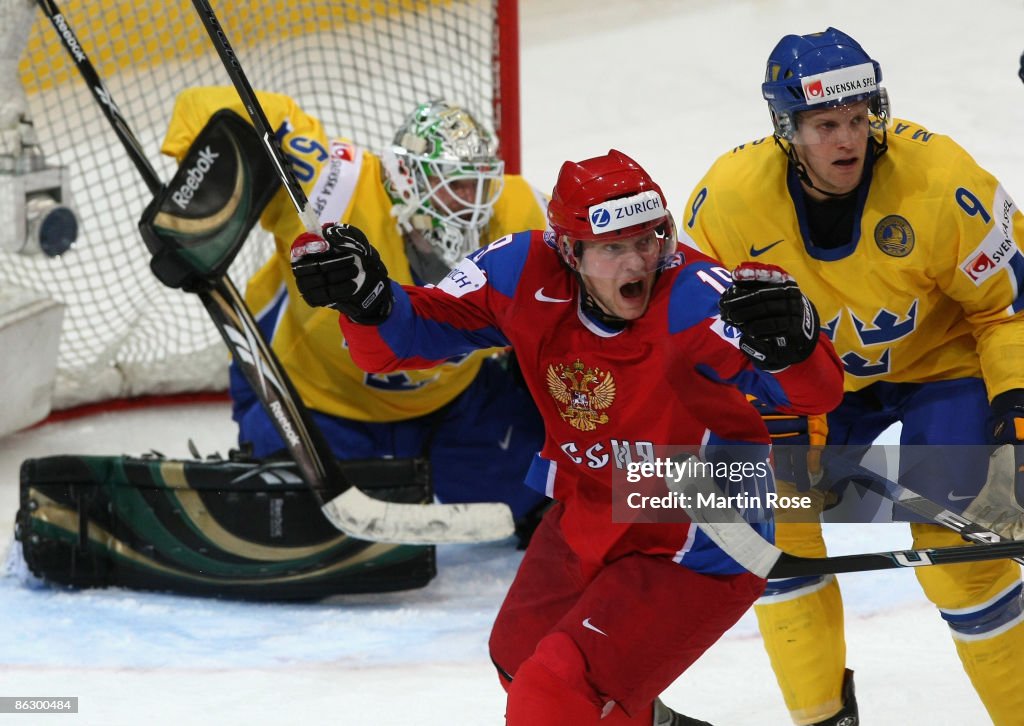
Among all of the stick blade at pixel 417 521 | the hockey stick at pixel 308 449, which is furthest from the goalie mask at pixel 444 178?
the stick blade at pixel 417 521

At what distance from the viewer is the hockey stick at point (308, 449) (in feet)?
10.7

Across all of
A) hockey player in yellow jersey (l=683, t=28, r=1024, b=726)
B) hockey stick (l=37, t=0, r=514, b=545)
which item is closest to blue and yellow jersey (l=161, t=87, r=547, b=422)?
hockey stick (l=37, t=0, r=514, b=545)

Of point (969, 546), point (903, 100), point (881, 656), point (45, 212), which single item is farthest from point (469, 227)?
point (903, 100)

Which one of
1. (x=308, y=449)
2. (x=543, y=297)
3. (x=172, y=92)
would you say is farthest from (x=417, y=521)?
(x=172, y=92)

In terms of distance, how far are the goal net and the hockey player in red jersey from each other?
89.3 inches

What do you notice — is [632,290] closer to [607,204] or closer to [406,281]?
[607,204]

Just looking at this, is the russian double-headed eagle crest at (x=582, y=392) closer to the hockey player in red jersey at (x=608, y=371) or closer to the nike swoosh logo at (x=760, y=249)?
the hockey player in red jersey at (x=608, y=371)

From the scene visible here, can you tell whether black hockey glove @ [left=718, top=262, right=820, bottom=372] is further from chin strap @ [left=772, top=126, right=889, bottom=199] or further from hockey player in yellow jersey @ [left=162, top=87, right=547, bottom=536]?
hockey player in yellow jersey @ [left=162, top=87, right=547, bottom=536]

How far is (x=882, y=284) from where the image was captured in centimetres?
256

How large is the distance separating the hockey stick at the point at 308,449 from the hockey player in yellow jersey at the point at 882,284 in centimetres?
78

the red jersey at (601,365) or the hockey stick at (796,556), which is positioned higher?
the red jersey at (601,365)

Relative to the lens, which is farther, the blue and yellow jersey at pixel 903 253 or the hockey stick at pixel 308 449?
the hockey stick at pixel 308 449

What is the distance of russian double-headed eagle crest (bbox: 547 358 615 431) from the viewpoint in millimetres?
2199

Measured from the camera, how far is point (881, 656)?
10.5 feet
